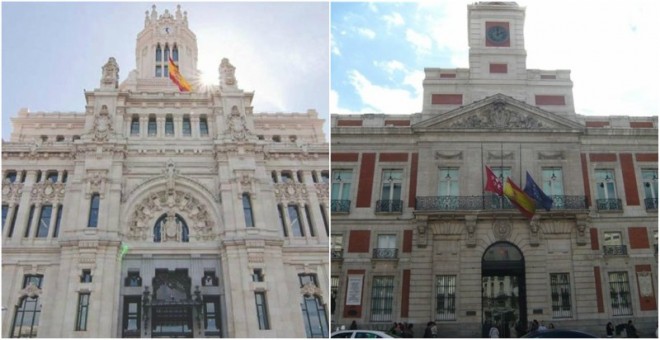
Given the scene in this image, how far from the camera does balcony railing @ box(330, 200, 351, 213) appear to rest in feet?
93.4

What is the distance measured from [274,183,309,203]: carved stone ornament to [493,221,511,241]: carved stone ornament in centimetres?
903

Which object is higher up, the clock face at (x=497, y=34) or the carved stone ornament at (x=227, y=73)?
the clock face at (x=497, y=34)

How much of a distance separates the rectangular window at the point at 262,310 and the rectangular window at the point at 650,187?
54.6 feet

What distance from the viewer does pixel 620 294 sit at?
87.2ft

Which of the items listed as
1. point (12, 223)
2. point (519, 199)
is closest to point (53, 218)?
point (12, 223)

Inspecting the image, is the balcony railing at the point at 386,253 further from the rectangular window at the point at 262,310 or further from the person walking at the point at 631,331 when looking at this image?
the person walking at the point at 631,331

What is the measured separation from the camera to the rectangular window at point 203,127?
3338cm

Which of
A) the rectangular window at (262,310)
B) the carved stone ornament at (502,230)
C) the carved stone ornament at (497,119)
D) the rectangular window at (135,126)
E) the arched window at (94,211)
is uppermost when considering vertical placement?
the rectangular window at (135,126)

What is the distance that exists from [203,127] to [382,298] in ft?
43.7

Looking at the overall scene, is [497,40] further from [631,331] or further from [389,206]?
[631,331]

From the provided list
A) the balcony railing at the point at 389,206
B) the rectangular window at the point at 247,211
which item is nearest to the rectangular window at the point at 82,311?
the rectangular window at the point at 247,211

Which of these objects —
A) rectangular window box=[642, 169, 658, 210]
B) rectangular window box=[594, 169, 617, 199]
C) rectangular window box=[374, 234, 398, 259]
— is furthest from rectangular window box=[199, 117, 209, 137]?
rectangular window box=[642, 169, 658, 210]

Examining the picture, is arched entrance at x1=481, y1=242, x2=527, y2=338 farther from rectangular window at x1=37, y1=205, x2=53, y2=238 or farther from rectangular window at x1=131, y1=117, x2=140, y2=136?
rectangular window at x1=37, y1=205, x2=53, y2=238

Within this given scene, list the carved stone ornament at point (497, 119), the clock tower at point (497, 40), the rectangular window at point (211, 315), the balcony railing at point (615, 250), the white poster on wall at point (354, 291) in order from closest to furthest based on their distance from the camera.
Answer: the rectangular window at point (211, 315)
the white poster on wall at point (354, 291)
the balcony railing at point (615, 250)
the carved stone ornament at point (497, 119)
the clock tower at point (497, 40)
